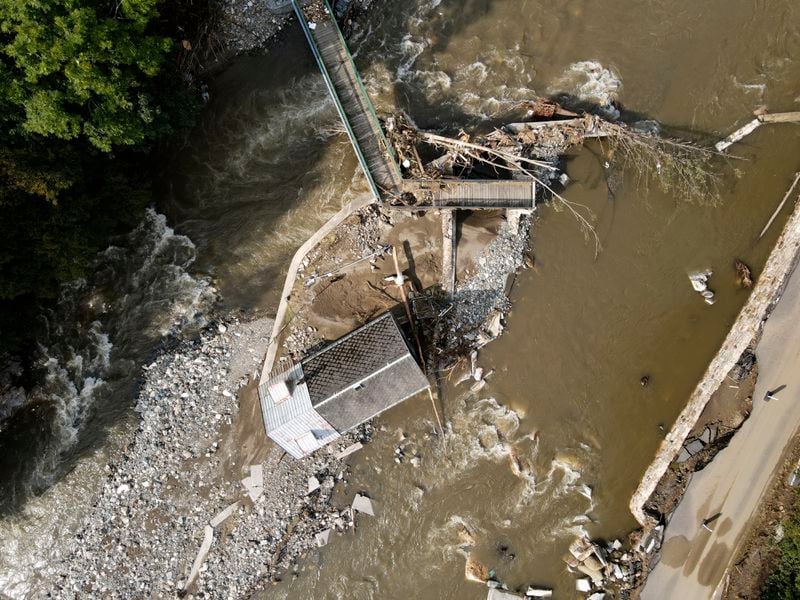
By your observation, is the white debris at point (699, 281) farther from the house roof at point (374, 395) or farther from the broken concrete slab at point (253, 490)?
the broken concrete slab at point (253, 490)

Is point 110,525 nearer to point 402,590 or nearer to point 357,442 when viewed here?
point 357,442

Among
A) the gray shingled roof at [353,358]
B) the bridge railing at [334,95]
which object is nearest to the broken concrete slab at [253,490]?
the gray shingled roof at [353,358]

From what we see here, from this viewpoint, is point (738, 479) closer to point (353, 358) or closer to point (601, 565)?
point (601, 565)

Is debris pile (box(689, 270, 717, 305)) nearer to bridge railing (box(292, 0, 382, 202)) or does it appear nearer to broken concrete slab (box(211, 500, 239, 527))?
bridge railing (box(292, 0, 382, 202))

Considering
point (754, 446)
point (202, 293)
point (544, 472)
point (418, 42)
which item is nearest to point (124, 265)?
point (202, 293)

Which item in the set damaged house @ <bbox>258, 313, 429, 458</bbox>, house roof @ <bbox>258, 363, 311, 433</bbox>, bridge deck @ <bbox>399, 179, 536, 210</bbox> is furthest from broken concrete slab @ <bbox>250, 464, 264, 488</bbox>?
bridge deck @ <bbox>399, 179, 536, 210</bbox>
